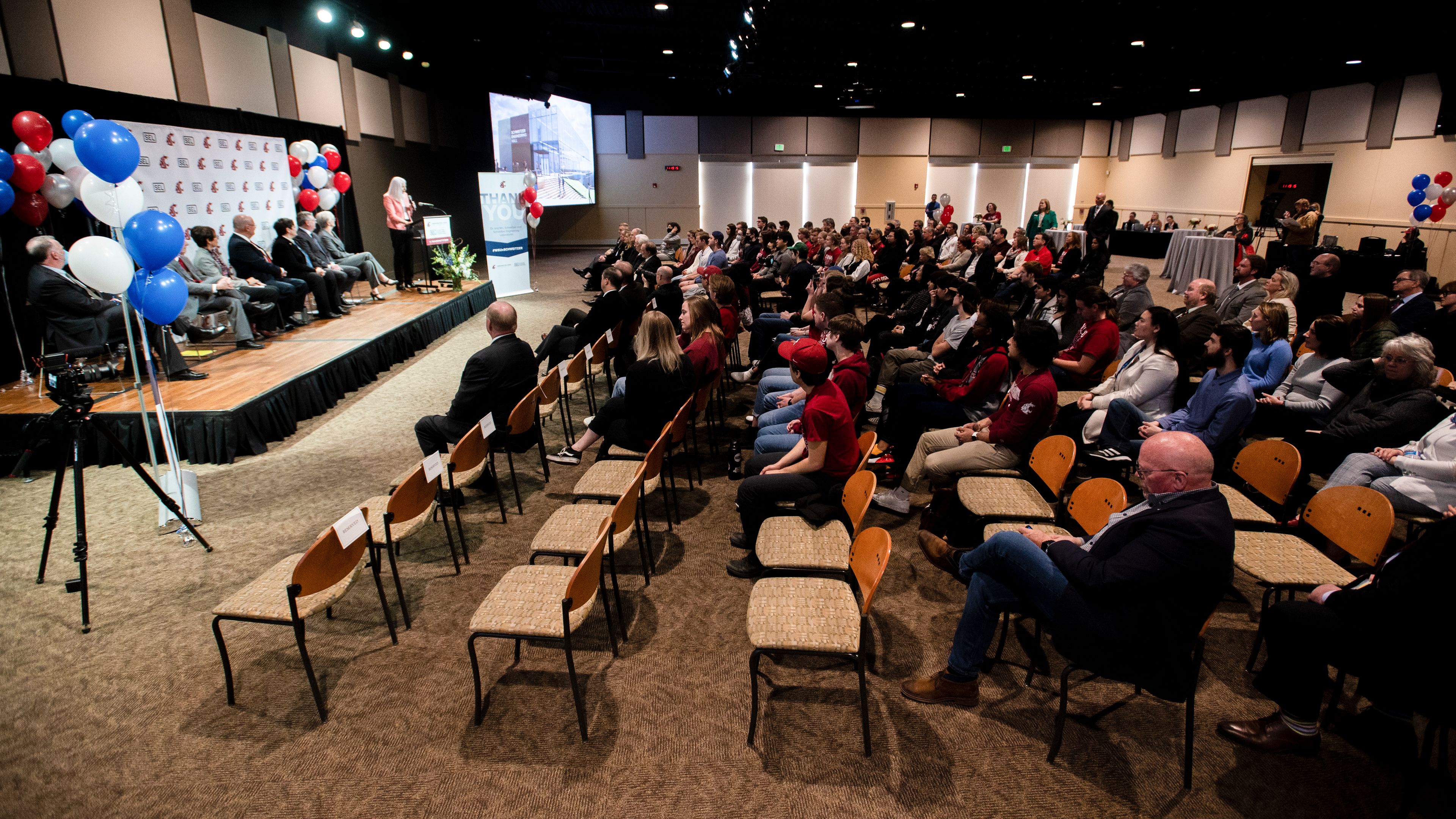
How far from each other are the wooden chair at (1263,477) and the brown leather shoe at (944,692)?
1.46 metres

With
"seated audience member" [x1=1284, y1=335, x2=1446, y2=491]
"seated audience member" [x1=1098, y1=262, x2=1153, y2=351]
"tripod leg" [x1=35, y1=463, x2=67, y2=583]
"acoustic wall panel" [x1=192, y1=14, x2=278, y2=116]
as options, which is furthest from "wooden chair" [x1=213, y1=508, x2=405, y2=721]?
"acoustic wall panel" [x1=192, y1=14, x2=278, y2=116]

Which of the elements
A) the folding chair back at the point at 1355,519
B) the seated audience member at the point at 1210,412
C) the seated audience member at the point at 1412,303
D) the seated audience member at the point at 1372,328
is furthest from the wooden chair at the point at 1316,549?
the seated audience member at the point at 1412,303

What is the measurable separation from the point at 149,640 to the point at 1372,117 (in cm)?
1937

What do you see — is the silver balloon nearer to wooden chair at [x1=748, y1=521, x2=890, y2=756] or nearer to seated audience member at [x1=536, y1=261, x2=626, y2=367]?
seated audience member at [x1=536, y1=261, x2=626, y2=367]

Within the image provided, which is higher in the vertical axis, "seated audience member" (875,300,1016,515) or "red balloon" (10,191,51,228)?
"red balloon" (10,191,51,228)

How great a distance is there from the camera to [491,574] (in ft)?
11.7

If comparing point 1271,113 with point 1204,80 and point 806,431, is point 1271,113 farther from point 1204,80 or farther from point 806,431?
point 806,431

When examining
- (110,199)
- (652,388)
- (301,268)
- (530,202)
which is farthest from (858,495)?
(530,202)

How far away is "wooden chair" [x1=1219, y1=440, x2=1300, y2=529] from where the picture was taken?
10.1ft

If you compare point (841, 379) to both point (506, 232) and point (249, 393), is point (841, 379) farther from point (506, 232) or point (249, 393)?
point (506, 232)

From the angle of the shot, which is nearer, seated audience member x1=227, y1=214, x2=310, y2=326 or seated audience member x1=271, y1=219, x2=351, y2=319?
seated audience member x1=227, y1=214, x2=310, y2=326

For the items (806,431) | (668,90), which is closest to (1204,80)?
(668,90)

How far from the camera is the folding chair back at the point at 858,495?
2.73 m

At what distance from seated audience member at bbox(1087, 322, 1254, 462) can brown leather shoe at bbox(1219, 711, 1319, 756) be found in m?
1.32
